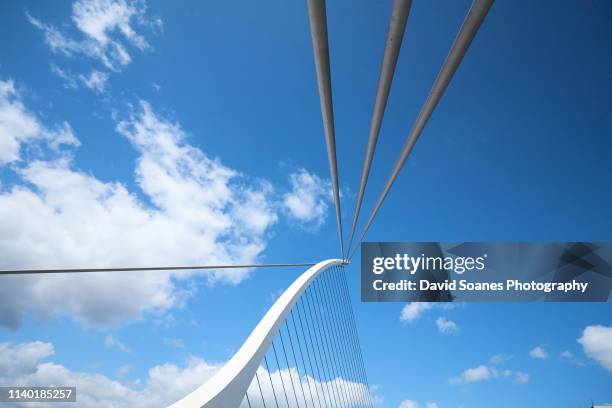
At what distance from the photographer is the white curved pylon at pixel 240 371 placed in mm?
4262

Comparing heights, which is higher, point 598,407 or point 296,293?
point 296,293

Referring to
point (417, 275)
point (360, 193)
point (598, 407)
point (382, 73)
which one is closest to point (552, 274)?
point (417, 275)

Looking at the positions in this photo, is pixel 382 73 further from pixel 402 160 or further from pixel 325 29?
pixel 402 160

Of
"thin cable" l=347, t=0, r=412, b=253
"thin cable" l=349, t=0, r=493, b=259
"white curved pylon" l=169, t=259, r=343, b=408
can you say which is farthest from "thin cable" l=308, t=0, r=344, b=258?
"white curved pylon" l=169, t=259, r=343, b=408

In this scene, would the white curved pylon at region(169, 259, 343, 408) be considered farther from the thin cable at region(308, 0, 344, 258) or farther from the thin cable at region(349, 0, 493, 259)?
the thin cable at region(349, 0, 493, 259)

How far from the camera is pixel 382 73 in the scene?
3.55m

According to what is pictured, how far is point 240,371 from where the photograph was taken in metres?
5.46

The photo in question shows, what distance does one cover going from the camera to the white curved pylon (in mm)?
4262

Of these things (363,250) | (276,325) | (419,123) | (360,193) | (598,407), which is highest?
(363,250)

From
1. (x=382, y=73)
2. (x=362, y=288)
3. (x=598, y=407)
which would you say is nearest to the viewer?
(x=382, y=73)

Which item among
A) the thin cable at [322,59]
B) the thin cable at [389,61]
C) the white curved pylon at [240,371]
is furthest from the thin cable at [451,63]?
the white curved pylon at [240,371]

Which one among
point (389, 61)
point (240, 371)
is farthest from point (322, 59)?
point (240, 371)

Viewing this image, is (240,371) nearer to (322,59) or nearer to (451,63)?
(322,59)

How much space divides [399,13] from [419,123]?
6.23 ft
